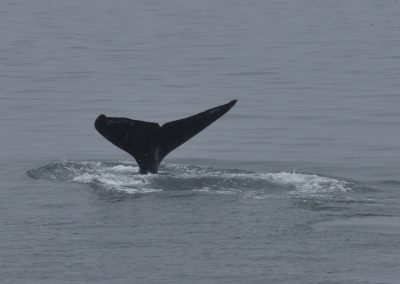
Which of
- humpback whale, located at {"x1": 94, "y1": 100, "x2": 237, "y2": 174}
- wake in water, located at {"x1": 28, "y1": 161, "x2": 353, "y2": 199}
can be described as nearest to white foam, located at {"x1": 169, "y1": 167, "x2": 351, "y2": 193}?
wake in water, located at {"x1": 28, "y1": 161, "x2": 353, "y2": 199}

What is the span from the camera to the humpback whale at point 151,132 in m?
14.4

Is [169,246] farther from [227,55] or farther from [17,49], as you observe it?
[17,49]

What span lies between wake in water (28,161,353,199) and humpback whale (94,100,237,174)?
0.34 meters

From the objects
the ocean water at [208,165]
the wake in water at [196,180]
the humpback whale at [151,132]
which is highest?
the humpback whale at [151,132]

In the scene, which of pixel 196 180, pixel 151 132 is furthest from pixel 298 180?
pixel 151 132

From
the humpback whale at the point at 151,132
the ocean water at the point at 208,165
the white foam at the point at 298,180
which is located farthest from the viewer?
the white foam at the point at 298,180

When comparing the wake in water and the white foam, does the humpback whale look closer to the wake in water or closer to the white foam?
the wake in water

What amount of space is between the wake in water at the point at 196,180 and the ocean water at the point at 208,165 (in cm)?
3

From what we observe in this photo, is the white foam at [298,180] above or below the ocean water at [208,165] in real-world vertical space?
above

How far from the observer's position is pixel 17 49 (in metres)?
38.0

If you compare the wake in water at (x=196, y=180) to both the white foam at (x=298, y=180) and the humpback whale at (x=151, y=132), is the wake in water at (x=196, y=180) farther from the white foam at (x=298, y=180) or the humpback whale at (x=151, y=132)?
the humpback whale at (x=151, y=132)

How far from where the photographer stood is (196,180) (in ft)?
49.1

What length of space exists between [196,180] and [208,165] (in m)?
2.45

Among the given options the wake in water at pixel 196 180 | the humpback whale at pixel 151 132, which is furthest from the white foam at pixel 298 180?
the humpback whale at pixel 151 132
